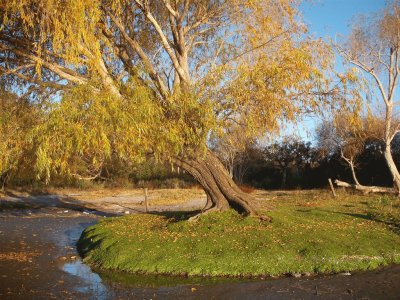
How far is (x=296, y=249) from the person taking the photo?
11.5 m

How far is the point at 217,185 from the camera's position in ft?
49.8

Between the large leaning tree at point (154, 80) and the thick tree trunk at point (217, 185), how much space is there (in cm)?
4

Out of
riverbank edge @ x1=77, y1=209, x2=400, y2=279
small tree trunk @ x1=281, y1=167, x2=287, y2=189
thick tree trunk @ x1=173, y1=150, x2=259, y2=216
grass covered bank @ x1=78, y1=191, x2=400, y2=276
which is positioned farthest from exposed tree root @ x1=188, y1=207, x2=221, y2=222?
small tree trunk @ x1=281, y1=167, x2=287, y2=189

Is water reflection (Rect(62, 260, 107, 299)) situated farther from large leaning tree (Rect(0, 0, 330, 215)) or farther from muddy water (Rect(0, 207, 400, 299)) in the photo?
large leaning tree (Rect(0, 0, 330, 215))

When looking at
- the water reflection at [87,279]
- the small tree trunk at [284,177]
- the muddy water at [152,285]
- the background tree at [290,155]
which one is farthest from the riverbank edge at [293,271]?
the background tree at [290,155]

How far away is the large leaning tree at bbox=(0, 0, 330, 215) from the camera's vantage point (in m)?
10.5

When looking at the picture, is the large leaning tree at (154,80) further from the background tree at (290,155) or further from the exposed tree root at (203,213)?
the background tree at (290,155)

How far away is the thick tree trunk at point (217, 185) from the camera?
48.3 ft

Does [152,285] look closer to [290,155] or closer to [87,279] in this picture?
[87,279]

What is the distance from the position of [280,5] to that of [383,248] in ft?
25.3

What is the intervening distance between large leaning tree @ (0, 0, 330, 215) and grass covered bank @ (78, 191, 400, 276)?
5.77ft

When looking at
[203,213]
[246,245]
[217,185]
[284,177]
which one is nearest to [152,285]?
[246,245]

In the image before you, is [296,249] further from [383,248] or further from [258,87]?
[258,87]

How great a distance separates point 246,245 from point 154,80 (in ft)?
17.7
